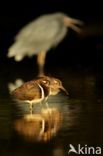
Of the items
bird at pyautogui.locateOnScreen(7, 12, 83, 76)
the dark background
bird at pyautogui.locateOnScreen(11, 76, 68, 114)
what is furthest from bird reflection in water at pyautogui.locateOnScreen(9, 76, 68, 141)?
bird at pyautogui.locateOnScreen(7, 12, 83, 76)

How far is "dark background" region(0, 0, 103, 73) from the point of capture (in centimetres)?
1542

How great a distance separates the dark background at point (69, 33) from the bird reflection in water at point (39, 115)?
5.14 m

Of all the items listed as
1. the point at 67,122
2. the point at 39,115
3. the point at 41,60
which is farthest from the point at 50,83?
the point at 41,60

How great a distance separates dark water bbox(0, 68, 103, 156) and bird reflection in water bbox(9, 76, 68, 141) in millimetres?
73

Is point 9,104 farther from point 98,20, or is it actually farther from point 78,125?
point 98,20

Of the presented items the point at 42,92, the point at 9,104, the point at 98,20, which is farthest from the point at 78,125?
the point at 98,20

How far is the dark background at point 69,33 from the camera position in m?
15.4

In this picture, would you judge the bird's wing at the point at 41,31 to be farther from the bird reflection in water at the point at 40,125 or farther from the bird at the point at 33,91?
the bird reflection in water at the point at 40,125

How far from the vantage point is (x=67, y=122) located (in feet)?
26.0

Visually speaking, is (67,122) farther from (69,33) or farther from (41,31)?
(69,33)

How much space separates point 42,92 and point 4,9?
14.9 meters

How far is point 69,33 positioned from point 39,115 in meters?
11.9

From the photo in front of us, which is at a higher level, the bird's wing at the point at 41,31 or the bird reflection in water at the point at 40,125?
the bird's wing at the point at 41,31

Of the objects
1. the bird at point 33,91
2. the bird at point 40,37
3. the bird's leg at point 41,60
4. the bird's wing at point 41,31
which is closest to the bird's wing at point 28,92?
the bird at point 33,91
